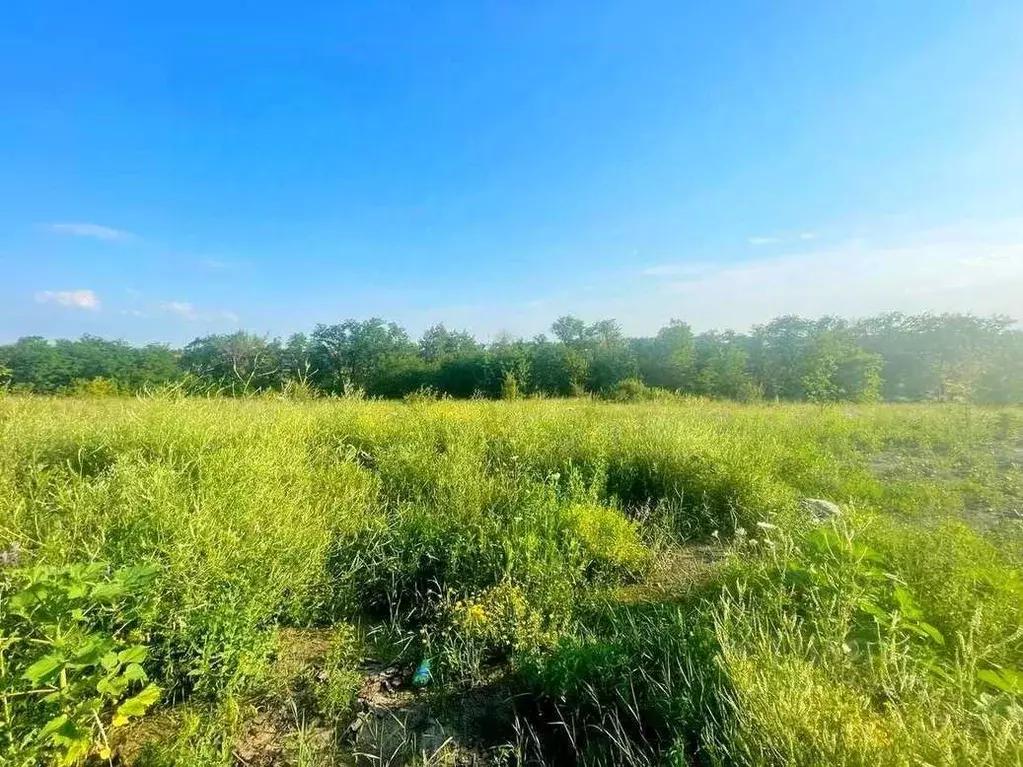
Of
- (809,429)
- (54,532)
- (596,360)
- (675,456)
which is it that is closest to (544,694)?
(54,532)

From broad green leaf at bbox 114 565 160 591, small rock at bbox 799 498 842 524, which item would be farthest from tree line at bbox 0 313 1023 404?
broad green leaf at bbox 114 565 160 591

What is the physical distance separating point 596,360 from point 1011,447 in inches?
1373

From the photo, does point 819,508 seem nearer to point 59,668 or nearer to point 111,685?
point 111,685

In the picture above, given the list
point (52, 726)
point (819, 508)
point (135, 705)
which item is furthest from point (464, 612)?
point (819, 508)

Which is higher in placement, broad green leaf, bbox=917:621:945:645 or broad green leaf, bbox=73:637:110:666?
broad green leaf, bbox=73:637:110:666

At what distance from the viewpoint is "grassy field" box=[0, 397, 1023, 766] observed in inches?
69.7

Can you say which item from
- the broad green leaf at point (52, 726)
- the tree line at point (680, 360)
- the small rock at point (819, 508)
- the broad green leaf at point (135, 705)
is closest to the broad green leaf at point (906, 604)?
the small rock at point (819, 508)

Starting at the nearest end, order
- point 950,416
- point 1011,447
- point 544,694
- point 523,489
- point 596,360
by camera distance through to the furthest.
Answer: point 544,694 → point 523,489 → point 1011,447 → point 950,416 → point 596,360

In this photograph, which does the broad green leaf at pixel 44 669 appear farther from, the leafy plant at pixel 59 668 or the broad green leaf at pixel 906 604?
the broad green leaf at pixel 906 604

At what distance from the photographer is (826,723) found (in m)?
1.48

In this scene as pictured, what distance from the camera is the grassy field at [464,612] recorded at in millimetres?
1770

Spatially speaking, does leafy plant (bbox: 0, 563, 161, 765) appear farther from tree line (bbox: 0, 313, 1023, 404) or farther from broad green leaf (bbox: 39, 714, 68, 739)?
tree line (bbox: 0, 313, 1023, 404)

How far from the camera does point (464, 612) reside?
2789 millimetres

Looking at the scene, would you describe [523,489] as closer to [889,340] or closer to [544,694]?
[544,694]
